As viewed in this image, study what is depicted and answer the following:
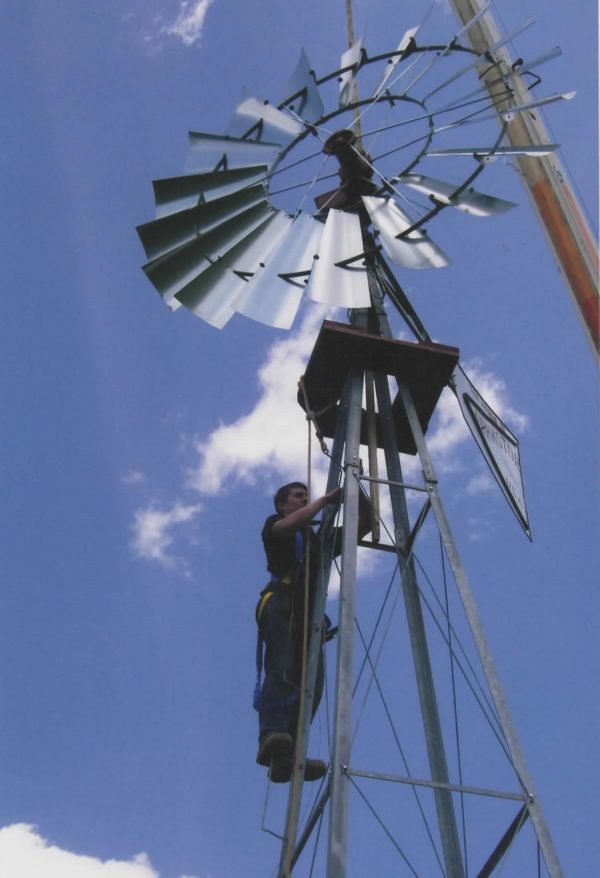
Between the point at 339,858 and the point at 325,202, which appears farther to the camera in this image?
the point at 325,202

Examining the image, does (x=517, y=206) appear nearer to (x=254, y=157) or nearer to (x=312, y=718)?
(x=254, y=157)

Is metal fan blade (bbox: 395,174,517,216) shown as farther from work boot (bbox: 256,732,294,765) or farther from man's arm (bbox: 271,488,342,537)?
work boot (bbox: 256,732,294,765)

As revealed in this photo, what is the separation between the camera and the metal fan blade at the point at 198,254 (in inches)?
242

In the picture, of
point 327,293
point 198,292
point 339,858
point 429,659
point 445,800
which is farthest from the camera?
point 198,292

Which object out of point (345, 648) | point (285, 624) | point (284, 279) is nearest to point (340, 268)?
point (284, 279)

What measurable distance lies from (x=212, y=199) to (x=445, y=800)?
3.77 meters

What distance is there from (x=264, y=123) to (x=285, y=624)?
3.41 metres

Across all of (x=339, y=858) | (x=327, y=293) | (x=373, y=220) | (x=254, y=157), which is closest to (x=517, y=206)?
(x=373, y=220)

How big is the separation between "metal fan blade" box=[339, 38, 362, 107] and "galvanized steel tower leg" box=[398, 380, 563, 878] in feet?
7.80

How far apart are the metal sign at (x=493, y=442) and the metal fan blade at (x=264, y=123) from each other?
2.00 metres

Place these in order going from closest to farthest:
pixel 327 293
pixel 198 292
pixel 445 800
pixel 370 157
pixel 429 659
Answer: pixel 445 800 < pixel 429 659 < pixel 327 293 < pixel 198 292 < pixel 370 157

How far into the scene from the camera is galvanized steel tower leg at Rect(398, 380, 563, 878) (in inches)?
165

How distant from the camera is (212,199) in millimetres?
6418

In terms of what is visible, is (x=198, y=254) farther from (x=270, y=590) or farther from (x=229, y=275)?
(x=270, y=590)
